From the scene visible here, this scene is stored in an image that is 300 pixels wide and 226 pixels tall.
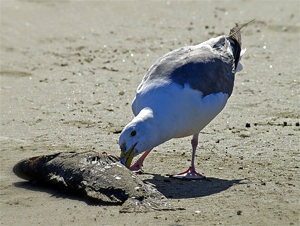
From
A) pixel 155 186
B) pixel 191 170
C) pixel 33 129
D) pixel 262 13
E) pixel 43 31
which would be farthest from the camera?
pixel 262 13

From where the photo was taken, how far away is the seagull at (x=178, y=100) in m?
5.21

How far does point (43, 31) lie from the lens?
11344 millimetres

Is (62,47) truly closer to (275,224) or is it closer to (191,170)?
(191,170)

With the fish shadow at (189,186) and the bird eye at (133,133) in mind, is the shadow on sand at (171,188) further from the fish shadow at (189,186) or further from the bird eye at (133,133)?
the bird eye at (133,133)

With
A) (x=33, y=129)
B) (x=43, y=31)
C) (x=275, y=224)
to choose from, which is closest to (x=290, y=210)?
(x=275, y=224)

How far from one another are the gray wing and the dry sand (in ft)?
2.97

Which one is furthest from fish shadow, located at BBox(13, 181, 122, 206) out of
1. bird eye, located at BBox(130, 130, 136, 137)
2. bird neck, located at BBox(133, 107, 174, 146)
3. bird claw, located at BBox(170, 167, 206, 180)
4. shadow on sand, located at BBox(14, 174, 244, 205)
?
bird claw, located at BBox(170, 167, 206, 180)

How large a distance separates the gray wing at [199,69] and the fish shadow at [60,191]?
4.85ft

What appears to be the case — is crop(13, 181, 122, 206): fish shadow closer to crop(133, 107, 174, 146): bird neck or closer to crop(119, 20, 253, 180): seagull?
crop(119, 20, 253, 180): seagull

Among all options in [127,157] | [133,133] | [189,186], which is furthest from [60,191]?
[189,186]

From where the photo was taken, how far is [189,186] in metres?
5.55

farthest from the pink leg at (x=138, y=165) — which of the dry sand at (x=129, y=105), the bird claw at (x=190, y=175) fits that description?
the bird claw at (x=190, y=175)

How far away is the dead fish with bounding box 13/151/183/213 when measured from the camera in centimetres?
488

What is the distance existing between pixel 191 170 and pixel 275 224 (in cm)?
154
